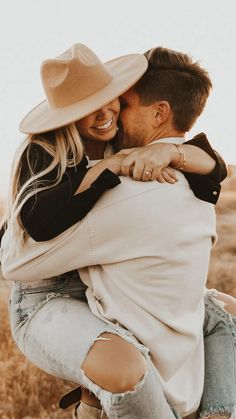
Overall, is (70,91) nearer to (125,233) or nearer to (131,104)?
(131,104)

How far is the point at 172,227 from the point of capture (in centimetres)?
261

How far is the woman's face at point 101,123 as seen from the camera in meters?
2.80

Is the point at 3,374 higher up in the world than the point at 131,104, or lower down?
lower down

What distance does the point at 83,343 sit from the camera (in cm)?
246

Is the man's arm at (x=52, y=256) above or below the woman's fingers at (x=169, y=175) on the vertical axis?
below

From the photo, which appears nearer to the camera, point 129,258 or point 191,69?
point 129,258

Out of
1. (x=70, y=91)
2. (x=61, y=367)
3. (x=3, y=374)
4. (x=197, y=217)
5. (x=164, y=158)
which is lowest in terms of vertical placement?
(x=3, y=374)

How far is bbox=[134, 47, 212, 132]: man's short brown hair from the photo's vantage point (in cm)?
288

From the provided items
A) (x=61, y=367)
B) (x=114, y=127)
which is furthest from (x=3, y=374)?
(x=114, y=127)

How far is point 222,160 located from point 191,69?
1.29 ft

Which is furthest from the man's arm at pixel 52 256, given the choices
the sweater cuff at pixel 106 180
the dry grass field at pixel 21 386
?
the dry grass field at pixel 21 386

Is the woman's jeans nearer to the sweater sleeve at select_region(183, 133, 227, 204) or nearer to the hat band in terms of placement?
the sweater sleeve at select_region(183, 133, 227, 204)

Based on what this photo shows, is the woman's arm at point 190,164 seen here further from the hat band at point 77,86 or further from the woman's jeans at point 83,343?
the woman's jeans at point 83,343

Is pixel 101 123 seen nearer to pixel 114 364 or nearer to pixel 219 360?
pixel 114 364
